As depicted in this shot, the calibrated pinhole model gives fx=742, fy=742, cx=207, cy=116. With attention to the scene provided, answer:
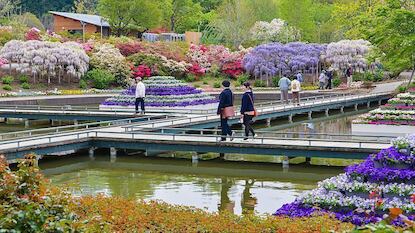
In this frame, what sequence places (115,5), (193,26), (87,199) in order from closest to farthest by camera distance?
(87,199) < (115,5) < (193,26)

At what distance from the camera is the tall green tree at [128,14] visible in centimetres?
6794

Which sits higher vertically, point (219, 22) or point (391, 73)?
point (219, 22)

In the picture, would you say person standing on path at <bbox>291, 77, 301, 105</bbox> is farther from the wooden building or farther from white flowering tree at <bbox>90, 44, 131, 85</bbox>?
the wooden building

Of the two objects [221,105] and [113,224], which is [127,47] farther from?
[113,224]

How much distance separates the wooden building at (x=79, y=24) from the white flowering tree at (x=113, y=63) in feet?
62.6

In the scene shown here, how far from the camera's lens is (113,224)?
978 centimetres

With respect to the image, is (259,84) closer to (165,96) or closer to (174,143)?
(165,96)

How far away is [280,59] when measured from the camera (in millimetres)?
58781

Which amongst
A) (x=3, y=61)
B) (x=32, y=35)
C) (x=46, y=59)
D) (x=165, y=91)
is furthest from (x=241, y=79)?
(x=165, y=91)

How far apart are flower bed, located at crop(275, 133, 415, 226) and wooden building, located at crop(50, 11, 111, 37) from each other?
205ft

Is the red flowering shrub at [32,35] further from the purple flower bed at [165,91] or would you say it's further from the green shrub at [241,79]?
the purple flower bed at [165,91]

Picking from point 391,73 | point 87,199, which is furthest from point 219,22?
point 87,199

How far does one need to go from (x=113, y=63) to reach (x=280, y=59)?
13574 mm

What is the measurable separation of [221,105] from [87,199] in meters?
9.19
